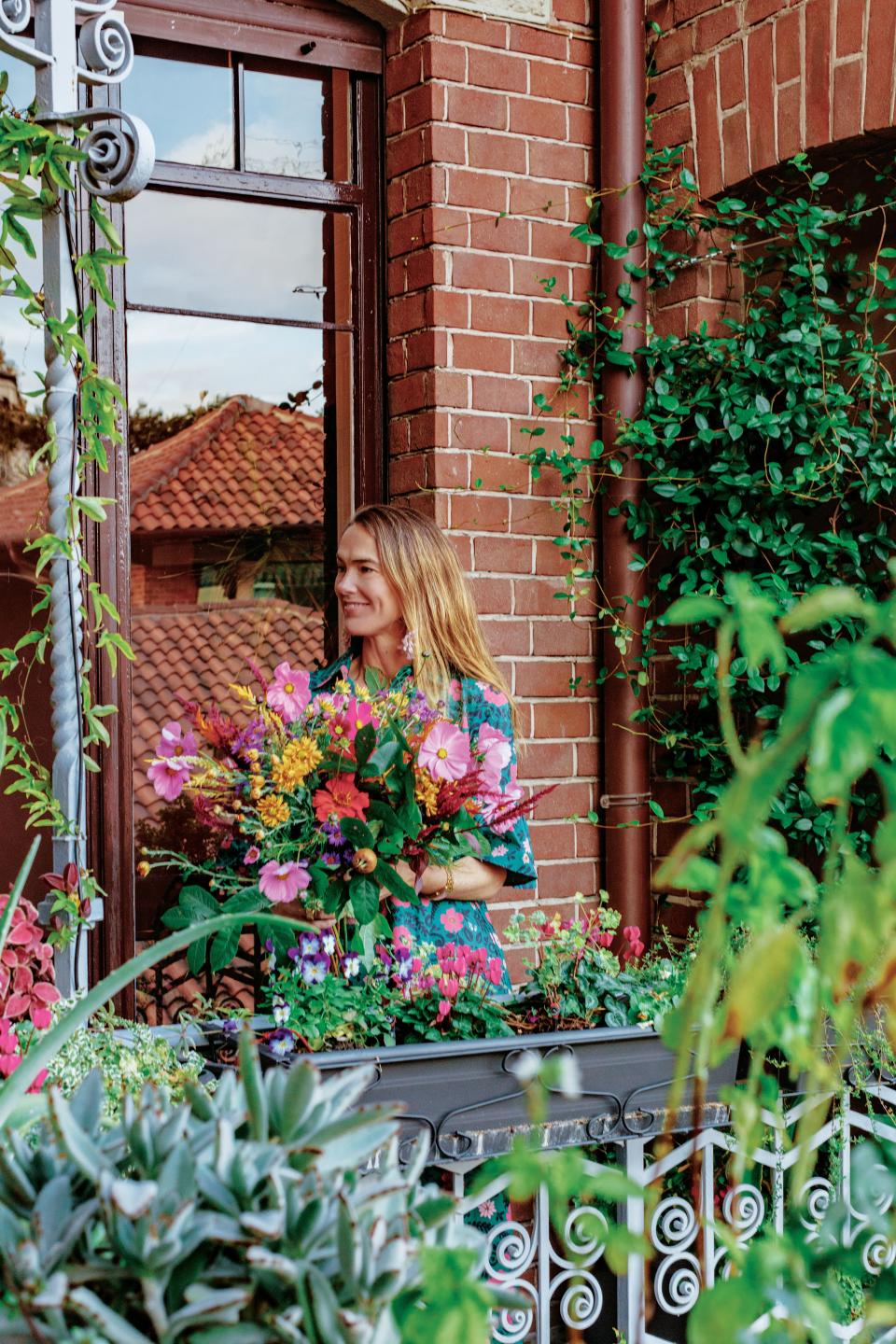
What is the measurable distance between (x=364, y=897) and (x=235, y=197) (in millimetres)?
1956

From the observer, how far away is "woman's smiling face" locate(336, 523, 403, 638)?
2.72m

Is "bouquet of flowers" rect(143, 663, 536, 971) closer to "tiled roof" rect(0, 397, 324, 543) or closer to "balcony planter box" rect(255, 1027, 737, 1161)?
"balcony planter box" rect(255, 1027, 737, 1161)

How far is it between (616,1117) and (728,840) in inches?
55.3

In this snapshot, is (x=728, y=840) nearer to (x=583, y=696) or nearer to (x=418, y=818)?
(x=418, y=818)

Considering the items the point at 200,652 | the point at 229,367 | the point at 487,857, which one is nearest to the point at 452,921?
the point at 487,857

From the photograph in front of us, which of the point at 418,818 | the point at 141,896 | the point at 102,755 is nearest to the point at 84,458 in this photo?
the point at 418,818

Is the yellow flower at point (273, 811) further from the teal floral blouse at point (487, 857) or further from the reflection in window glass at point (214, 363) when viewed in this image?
the reflection in window glass at point (214, 363)

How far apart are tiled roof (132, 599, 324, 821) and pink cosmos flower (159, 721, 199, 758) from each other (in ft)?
3.56

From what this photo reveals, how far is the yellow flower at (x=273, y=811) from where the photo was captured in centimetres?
199

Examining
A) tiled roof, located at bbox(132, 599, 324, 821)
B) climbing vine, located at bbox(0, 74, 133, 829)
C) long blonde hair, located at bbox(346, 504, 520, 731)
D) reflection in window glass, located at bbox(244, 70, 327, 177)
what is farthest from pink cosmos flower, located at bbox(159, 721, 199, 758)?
reflection in window glass, located at bbox(244, 70, 327, 177)

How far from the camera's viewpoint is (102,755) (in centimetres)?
313

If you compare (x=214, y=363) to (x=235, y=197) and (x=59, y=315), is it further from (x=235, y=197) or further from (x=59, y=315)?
(x=59, y=315)

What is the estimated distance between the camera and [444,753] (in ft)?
6.66

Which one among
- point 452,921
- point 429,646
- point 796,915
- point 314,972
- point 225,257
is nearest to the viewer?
point 796,915
